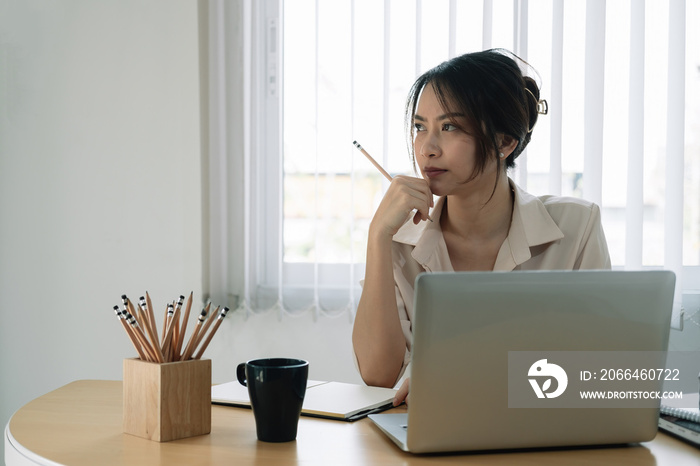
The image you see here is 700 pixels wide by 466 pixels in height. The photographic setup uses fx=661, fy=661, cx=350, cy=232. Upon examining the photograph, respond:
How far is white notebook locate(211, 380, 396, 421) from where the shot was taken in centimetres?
92

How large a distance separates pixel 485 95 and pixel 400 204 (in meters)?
0.31

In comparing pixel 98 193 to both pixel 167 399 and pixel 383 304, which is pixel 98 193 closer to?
pixel 383 304

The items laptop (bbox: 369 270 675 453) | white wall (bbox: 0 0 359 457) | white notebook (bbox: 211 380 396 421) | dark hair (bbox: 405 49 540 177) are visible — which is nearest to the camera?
laptop (bbox: 369 270 675 453)

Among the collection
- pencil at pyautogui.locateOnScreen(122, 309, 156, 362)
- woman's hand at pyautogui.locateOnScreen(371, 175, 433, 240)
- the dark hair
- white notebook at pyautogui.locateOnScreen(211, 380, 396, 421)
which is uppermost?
the dark hair

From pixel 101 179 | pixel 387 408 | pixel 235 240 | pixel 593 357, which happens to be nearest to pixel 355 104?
pixel 235 240

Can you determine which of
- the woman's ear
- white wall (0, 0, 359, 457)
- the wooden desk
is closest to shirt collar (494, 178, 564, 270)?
the woman's ear

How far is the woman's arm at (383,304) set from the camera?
1315 millimetres

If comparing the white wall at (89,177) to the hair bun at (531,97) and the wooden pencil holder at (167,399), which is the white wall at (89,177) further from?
the wooden pencil holder at (167,399)

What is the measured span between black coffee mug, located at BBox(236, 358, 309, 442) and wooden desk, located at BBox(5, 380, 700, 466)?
0.05 ft

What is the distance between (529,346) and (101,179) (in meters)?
2.00

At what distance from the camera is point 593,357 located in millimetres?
729

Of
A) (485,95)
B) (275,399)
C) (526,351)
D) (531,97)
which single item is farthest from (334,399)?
(531,97)

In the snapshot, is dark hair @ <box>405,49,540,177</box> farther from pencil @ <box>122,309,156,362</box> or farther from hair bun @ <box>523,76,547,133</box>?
pencil @ <box>122,309,156,362</box>

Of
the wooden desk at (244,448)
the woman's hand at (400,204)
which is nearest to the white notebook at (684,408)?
the wooden desk at (244,448)
